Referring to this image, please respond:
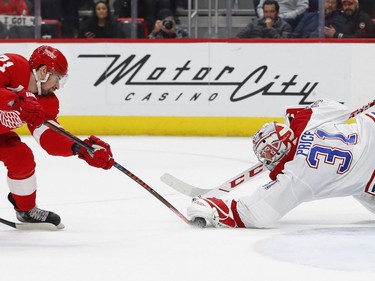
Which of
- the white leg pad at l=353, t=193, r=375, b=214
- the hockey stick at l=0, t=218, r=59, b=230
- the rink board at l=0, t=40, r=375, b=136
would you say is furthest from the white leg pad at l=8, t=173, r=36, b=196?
the rink board at l=0, t=40, r=375, b=136

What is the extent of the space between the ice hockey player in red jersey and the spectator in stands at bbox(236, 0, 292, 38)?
13.1 feet

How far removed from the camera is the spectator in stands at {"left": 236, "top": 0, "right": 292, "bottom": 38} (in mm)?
7676

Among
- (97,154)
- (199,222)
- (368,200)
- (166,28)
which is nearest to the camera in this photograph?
(97,154)

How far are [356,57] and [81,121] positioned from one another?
2278mm

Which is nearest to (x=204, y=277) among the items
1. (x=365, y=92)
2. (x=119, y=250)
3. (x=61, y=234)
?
(x=119, y=250)

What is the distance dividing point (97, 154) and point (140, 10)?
14.1 feet

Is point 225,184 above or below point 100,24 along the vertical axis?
below

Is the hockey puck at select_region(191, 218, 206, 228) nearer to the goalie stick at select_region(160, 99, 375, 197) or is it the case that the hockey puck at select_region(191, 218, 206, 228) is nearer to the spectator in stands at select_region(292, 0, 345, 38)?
the goalie stick at select_region(160, 99, 375, 197)

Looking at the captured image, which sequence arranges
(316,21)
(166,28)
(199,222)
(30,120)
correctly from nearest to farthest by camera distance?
(30,120) → (199,222) → (316,21) → (166,28)

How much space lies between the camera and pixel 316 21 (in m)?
7.64

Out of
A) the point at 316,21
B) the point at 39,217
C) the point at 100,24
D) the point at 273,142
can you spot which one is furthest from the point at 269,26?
the point at 39,217

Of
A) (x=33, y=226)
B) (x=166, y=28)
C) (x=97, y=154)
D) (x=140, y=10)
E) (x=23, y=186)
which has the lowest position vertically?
(x=33, y=226)

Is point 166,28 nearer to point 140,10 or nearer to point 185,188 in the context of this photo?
point 140,10

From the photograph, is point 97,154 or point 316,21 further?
point 316,21
